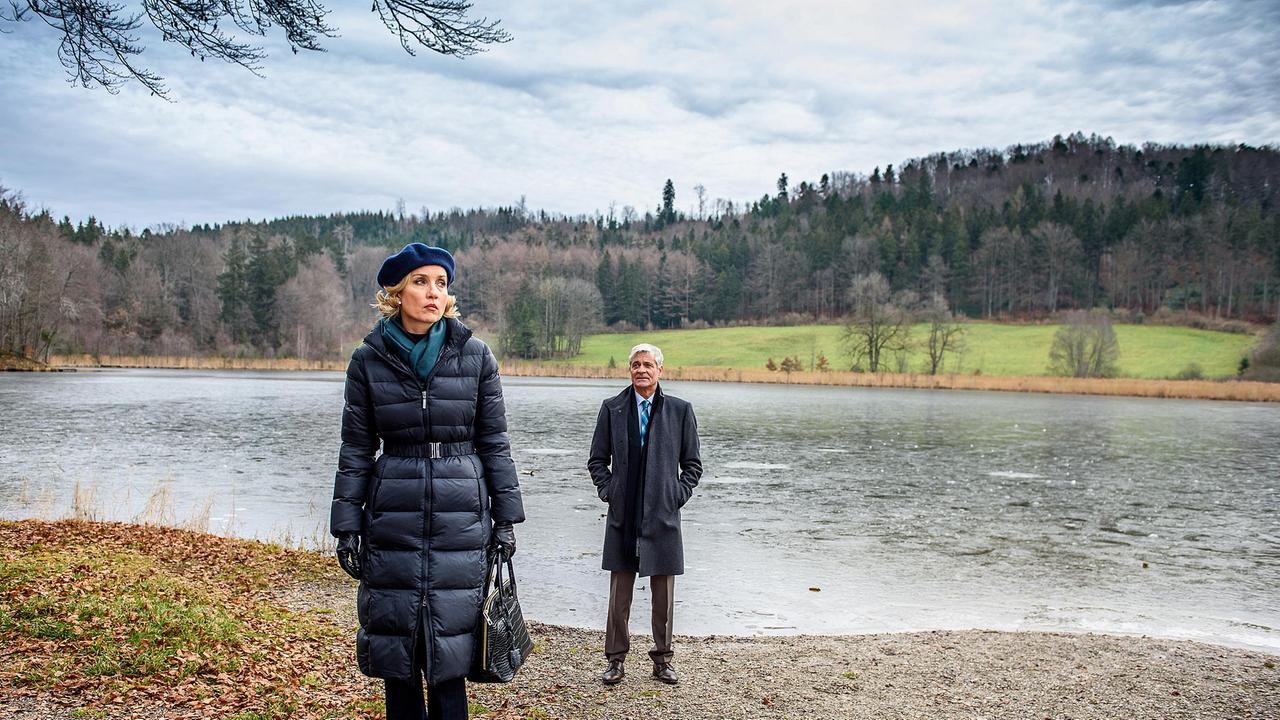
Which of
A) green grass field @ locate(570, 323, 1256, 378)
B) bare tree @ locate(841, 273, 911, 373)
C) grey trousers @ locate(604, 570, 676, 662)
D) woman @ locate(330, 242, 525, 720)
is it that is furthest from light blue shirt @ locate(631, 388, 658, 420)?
green grass field @ locate(570, 323, 1256, 378)

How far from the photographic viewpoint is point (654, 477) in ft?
18.6

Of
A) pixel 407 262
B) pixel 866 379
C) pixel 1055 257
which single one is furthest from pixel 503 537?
pixel 1055 257

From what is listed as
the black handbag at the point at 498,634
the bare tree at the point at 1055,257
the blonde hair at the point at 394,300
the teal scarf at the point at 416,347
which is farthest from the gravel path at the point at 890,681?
the bare tree at the point at 1055,257

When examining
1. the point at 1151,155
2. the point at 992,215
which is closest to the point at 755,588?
the point at 992,215

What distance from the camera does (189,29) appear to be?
716 cm

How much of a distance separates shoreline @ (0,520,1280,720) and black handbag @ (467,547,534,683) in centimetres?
136

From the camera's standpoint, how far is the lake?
8625 millimetres

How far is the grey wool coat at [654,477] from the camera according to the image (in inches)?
223

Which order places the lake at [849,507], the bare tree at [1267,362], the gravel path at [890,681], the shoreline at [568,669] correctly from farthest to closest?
the bare tree at [1267,362]
the lake at [849,507]
the gravel path at [890,681]
the shoreline at [568,669]

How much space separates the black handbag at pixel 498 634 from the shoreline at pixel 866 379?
5075cm

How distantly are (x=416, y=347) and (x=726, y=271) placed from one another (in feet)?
358

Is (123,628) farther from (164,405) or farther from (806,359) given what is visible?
(806,359)

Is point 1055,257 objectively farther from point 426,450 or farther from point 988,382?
point 426,450

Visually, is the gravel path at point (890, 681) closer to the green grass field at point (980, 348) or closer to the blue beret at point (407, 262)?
the blue beret at point (407, 262)
